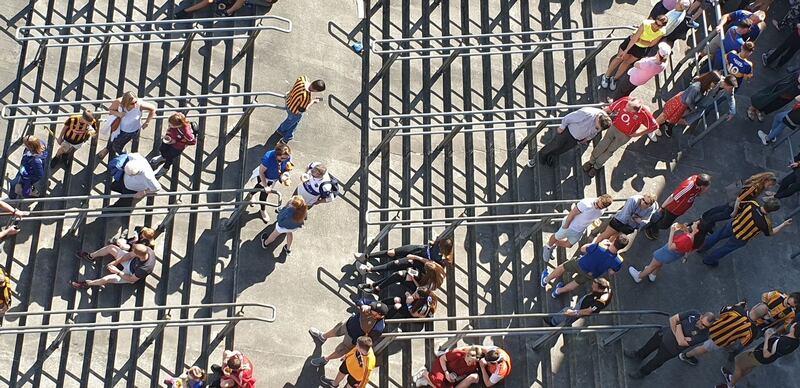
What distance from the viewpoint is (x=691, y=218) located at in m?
18.1

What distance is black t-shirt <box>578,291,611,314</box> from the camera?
49.8 feet

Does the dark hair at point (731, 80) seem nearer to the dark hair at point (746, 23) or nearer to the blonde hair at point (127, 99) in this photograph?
the dark hair at point (746, 23)

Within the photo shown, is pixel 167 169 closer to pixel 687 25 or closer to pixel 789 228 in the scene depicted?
pixel 687 25

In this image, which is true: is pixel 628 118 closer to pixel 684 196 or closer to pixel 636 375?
pixel 684 196

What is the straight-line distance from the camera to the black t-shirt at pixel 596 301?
49.8 ft

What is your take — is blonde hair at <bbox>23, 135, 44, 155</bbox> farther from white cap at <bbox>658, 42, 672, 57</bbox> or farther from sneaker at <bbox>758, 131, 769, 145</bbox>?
sneaker at <bbox>758, 131, 769, 145</bbox>

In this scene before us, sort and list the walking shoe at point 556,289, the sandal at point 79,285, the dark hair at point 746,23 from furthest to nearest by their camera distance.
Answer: the dark hair at point 746,23, the walking shoe at point 556,289, the sandal at point 79,285

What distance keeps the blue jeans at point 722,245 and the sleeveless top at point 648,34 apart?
3454mm

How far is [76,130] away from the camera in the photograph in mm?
15766

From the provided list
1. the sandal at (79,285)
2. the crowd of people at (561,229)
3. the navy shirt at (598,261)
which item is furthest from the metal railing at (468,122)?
the sandal at (79,285)

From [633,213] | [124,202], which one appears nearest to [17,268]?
[124,202]

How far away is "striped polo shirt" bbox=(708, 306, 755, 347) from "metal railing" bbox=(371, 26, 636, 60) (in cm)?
547

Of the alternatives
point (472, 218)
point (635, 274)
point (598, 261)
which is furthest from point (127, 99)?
point (635, 274)

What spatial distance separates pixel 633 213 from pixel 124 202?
7.90m
